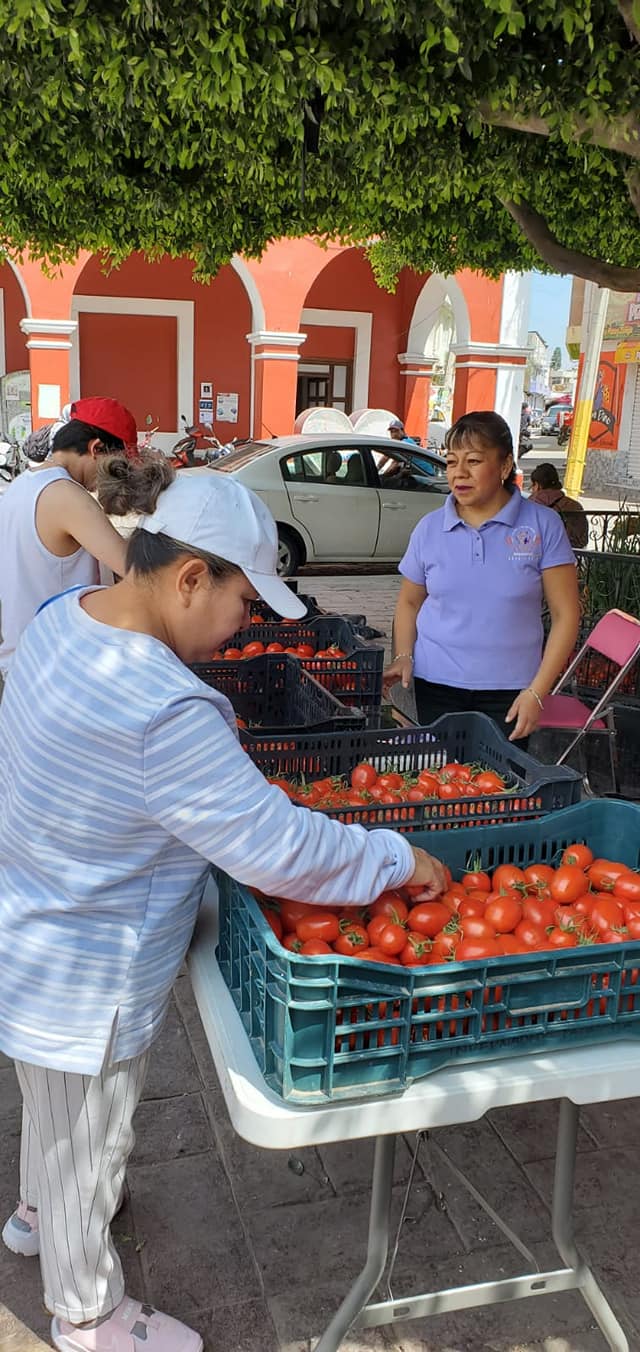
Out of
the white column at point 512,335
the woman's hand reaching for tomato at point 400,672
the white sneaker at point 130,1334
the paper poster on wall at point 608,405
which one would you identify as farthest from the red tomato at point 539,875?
the paper poster on wall at point 608,405

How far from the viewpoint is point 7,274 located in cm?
2048

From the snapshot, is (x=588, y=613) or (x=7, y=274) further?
(x=7, y=274)

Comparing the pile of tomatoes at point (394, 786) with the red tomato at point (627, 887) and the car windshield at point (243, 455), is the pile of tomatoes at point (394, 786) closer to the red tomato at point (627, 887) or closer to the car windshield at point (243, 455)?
the red tomato at point (627, 887)

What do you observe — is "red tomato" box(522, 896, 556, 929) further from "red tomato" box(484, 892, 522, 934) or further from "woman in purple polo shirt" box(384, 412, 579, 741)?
"woman in purple polo shirt" box(384, 412, 579, 741)

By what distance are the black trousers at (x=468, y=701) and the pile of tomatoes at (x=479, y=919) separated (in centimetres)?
149

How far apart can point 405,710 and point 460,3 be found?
221 centimetres

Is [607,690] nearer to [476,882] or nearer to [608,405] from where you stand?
[476,882]

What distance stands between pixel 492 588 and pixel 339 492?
30.1ft

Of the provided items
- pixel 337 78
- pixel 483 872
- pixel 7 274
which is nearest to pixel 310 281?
pixel 7 274

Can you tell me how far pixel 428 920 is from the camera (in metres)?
1.86

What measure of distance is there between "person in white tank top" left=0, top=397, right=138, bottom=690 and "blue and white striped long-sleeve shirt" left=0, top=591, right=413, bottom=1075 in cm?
141

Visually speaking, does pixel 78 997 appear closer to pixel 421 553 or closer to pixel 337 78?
pixel 421 553

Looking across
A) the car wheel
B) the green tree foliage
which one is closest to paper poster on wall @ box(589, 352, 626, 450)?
the car wheel

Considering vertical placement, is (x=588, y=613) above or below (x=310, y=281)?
below
